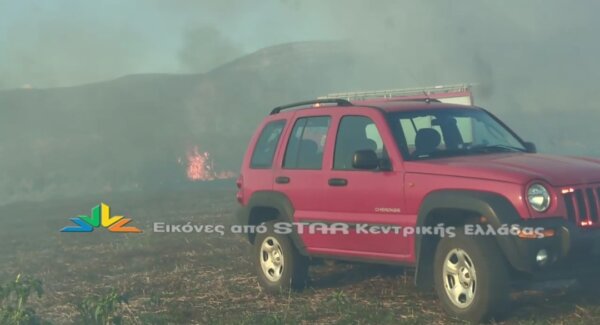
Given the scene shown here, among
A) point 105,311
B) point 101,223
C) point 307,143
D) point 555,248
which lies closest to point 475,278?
point 555,248

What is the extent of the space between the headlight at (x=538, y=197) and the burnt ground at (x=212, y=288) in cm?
96

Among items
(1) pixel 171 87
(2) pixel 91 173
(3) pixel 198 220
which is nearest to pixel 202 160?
(2) pixel 91 173

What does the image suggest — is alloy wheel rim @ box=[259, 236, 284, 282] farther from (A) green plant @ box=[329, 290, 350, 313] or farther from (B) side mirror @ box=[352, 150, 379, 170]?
(B) side mirror @ box=[352, 150, 379, 170]

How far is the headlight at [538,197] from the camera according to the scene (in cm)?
620

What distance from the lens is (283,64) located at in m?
78.9

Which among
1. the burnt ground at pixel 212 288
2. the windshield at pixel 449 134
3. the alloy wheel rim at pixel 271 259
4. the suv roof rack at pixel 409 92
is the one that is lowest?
the burnt ground at pixel 212 288

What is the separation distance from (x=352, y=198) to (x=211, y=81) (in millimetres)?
65717

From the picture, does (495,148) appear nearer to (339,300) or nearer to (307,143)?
(307,143)

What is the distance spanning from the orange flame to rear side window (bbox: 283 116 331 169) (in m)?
35.7

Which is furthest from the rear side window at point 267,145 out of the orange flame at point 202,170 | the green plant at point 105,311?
the orange flame at point 202,170

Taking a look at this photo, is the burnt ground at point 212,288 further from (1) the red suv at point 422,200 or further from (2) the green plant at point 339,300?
(1) the red suv at point 422,200

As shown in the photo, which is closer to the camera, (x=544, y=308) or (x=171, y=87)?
(x=544, y=308)

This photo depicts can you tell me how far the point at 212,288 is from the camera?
909 centimetres

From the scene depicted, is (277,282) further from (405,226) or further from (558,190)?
(558,190)
